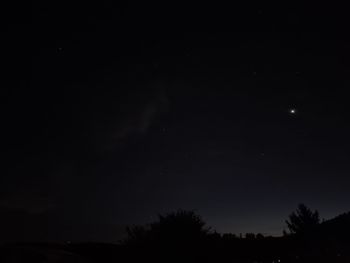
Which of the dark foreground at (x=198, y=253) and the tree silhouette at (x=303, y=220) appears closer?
the dark foreground at (x=198, y=253)

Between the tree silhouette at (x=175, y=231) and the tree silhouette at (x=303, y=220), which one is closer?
the tree silhouette at (x=175, y=231)

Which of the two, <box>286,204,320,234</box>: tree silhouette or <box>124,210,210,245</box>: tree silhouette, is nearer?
<box>124,210,210,245</box>: tree silhouette

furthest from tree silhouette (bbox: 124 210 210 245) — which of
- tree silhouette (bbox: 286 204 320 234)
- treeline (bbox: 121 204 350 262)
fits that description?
tree silhouette (bbox: 286 204 320 234)

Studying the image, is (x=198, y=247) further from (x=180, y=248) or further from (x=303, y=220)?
(x=303, y=220)

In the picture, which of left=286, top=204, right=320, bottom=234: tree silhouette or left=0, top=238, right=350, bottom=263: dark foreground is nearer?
left=0, top=238, right=350, bottom=263: dark foreground

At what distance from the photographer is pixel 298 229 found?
3034cm

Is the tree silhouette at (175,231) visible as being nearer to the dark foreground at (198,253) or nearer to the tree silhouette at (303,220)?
the dark foreground at (198,253)

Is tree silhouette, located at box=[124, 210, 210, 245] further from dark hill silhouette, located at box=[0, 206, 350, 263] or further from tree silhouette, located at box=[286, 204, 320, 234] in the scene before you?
tree silhouette, located at box=[286, 204, 320, 234]

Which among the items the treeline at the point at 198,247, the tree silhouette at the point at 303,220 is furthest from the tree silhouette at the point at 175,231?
the tree silhouette at the point at 303,220

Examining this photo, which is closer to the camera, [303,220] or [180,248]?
[180,248]

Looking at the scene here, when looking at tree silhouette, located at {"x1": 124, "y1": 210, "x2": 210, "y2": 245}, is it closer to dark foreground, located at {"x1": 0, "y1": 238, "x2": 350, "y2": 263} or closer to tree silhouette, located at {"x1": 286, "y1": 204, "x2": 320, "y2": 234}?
dark foreground, located at {"x1": 0, "y1": 238, "x2": 350, "y2": 263}

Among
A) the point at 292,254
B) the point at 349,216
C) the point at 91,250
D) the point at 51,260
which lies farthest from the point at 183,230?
the point at 349,216

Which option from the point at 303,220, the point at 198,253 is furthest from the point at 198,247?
the point at 303,220

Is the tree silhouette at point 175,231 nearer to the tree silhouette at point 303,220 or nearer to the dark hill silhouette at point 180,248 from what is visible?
the dark hill silhouette at point 180,248
